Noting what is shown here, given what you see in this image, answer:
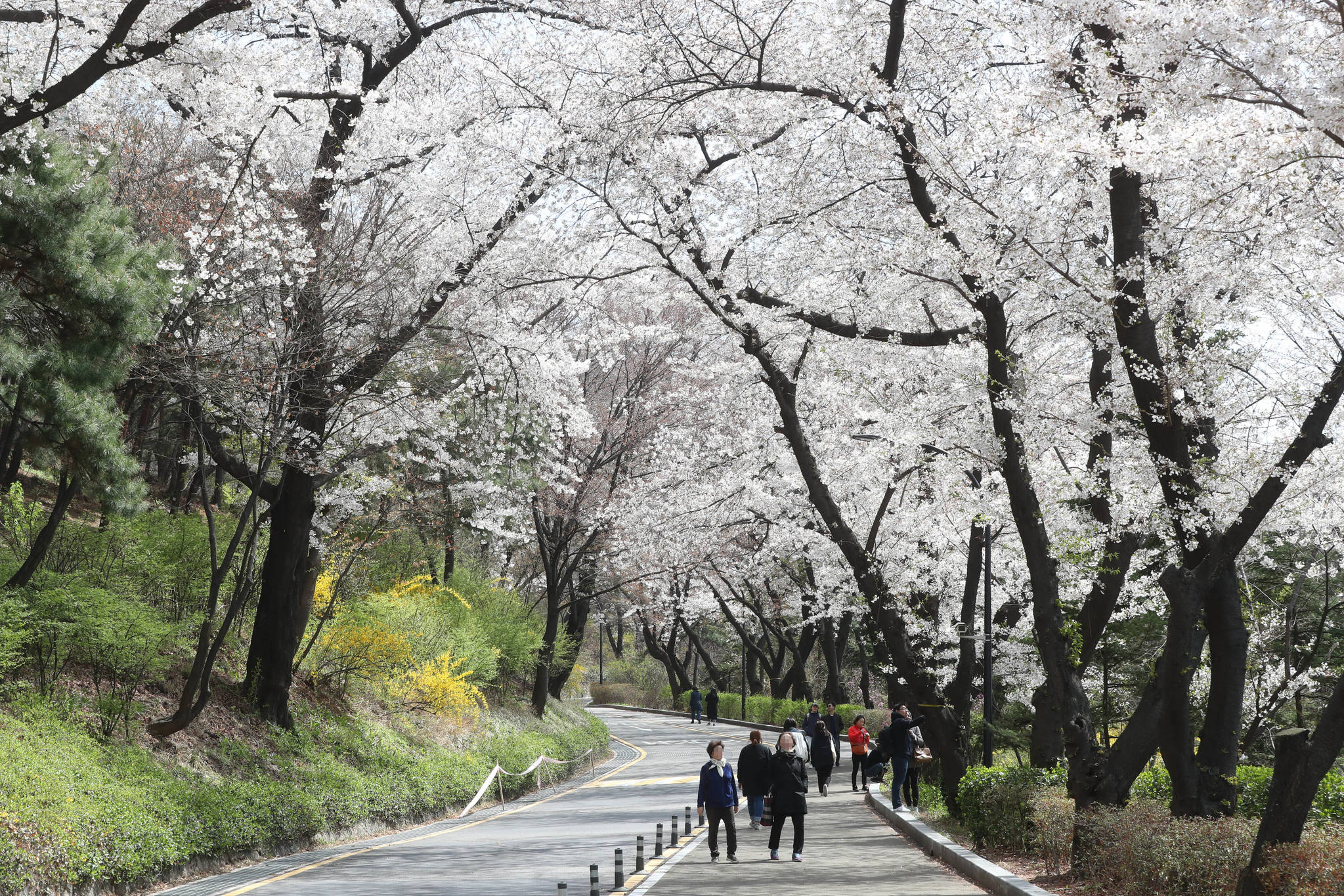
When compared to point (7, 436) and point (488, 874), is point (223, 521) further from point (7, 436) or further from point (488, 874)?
point (488, 874)

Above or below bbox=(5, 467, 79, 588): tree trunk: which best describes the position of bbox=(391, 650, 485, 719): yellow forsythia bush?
below

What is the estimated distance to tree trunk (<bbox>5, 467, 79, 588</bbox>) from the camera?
13.2 meters

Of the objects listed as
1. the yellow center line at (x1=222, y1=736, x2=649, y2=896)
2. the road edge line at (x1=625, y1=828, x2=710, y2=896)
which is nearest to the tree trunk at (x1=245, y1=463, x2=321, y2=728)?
the yellow center line at (x1=222, y1=736, x2=649, y2=896)

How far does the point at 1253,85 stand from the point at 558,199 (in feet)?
37.3

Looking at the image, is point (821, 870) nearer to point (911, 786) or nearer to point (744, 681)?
point (911, 786)

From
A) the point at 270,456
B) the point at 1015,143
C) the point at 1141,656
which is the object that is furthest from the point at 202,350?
the point at 1141,656

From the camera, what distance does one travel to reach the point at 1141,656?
20312 mm

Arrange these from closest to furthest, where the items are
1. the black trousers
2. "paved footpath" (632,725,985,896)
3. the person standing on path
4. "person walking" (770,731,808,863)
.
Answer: "paved footpath" (632,725,985,896) → "person walking" (770,731,808,863) → the black trousers → the person standing on path

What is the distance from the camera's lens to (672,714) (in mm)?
63781

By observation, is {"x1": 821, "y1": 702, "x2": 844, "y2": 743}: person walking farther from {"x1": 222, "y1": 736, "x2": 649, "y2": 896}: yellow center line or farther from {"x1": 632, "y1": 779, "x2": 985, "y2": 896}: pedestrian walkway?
{"x1": 632, "y1": 779, "x2": 985, "y2": 896}: pedestrian walkway

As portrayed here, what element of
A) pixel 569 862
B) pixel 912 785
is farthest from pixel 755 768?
pixel 912 785

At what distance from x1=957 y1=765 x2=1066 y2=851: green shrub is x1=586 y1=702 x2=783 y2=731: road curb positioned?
69.9 ft

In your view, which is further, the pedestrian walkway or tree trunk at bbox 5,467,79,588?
tree trunk at bbox 5,467,79,588

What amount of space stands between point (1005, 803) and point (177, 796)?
914cm
